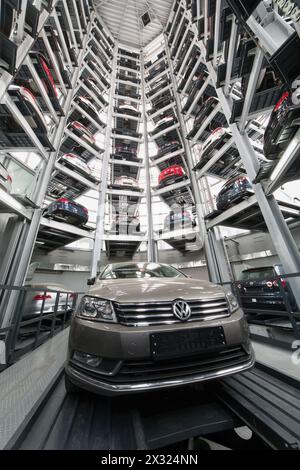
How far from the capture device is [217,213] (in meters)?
5.96

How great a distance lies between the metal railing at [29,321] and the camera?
82.4 inches

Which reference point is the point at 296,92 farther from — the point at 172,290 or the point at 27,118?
the point at 27,118

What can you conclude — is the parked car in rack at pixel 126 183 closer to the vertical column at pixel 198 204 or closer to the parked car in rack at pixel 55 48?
the vertical column at pixel 198 204

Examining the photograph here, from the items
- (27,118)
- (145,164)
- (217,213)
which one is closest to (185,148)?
(145,164)

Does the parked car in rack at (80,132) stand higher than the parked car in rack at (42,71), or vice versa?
the parked car in rack at (80,132)

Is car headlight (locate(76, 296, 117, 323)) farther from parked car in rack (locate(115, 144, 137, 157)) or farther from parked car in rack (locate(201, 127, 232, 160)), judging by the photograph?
parked car in rack (locate(115, 144, 137, 157))

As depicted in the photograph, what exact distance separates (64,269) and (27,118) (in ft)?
19.7

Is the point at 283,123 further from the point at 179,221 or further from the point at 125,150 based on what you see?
the point at 125,150

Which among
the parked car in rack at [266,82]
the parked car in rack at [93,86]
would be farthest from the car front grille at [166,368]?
the parked car in rack at [93,86]

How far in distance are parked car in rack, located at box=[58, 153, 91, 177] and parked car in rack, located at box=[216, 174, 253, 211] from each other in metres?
5.57

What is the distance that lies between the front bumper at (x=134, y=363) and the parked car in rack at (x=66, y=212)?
529cm

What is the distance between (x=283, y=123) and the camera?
2666 mm

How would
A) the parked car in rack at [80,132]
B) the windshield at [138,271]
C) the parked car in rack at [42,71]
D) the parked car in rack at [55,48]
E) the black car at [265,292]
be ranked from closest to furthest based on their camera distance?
the windshield at [138,271] → the black car at [265,292] → the parked car in rack at [42,71] → the parked car in rack at [55,48] → the parked car in rack at [80,132]

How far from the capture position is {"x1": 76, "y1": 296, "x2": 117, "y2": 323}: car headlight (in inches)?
49.6
